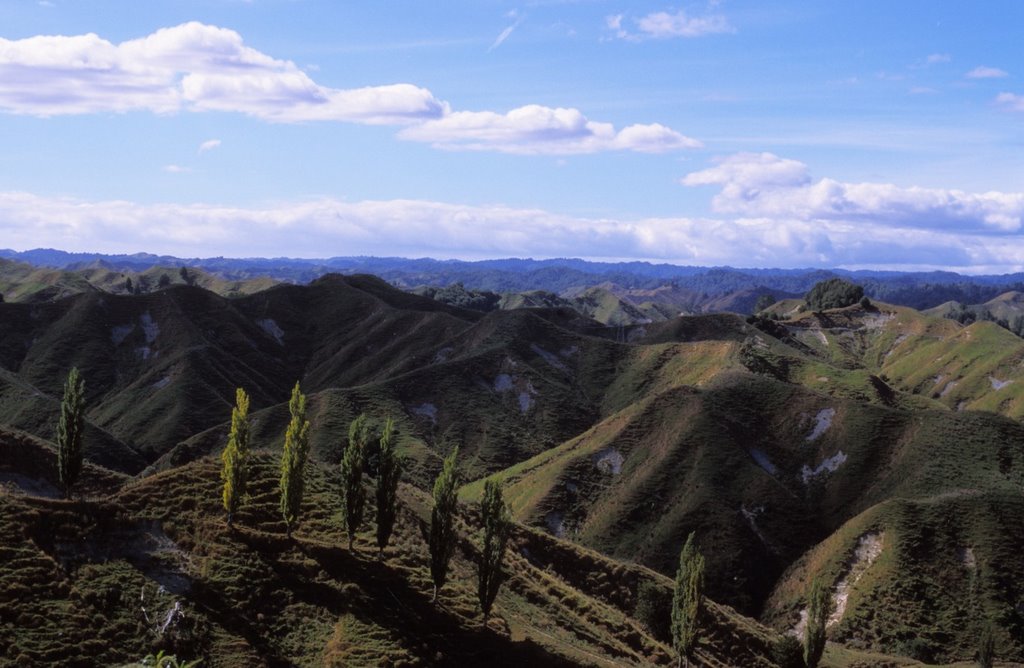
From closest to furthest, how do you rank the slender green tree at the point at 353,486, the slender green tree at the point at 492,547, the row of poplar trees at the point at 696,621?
the slender green tree at the point at 492,547 < the slender green tree at the point at 353,486 < the row of poplar trees at the point at 696,621

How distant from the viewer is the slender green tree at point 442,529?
59.8 m

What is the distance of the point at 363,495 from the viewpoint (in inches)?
2435

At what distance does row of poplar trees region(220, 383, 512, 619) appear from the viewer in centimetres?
5850

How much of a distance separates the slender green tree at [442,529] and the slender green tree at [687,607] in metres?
22.3

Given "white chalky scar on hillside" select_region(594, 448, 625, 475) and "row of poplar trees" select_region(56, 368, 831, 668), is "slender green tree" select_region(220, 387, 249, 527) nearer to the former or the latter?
"row of poplar trees" select_region(56, 368, 831, 668)

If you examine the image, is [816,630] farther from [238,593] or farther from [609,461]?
[609,461]

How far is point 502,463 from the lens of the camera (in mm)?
Answer: 154875

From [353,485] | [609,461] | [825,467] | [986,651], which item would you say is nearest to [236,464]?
[353,485]

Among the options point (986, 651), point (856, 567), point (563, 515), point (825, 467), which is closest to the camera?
point (986, 651)

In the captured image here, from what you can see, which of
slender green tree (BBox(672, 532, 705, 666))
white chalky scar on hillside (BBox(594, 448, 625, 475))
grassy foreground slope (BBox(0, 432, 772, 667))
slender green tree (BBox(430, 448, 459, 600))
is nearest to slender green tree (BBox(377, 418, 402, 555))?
grassy foreground slope (BBox(0, 432, 772, 667))

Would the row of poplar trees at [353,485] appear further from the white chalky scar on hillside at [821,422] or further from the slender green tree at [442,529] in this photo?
the white chalky scar on hillside at [821,422]

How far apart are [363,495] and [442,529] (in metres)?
6.39

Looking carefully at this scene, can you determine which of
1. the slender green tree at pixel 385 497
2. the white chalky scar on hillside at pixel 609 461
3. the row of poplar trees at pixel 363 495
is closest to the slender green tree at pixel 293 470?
the row of poplar trees at pixel 363 495

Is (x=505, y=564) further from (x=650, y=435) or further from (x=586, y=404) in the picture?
(x=586, y=404)
